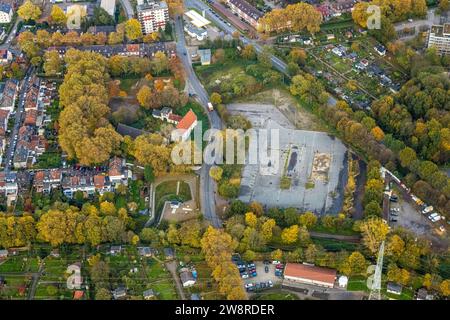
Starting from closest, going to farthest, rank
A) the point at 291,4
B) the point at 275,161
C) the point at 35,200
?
the point at 35,200 < the point at 275,161 < the point at 291,4

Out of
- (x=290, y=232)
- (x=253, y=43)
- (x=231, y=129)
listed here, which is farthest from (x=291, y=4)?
(x=290, y=232)

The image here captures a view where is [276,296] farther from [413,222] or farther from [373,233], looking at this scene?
[413,222]

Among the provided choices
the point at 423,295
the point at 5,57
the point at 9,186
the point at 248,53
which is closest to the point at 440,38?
the point at 248,53

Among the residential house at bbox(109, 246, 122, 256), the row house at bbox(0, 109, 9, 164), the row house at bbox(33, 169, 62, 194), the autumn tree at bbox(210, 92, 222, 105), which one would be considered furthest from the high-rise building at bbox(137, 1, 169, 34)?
the residential house at bbox(109, 246, 122, 256)

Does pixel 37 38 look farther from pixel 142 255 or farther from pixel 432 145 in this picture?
pixel 432 145

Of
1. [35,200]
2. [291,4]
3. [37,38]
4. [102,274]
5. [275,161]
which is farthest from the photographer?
[291,4]

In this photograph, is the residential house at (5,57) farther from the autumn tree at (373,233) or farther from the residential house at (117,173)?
the autumn tree at (373,233)
